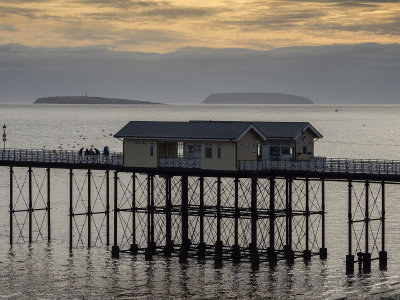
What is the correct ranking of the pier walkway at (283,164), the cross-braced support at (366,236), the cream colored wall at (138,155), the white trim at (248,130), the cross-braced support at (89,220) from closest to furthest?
the pier walkway at (283,164) → the cross-braced support at (366,236) → the white trim at (248,130) → the cream colored wall at (138,155) → the cross-braced support at (89,220)

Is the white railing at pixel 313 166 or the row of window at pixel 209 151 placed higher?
the row of window at pixel 209 151

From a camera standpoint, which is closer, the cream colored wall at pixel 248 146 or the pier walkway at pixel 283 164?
the pier walkway at pixel 283 164

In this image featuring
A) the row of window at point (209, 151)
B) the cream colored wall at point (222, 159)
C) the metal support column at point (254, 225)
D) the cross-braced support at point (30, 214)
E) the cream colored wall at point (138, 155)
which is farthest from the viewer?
the cross-braced support at point (30, 214)

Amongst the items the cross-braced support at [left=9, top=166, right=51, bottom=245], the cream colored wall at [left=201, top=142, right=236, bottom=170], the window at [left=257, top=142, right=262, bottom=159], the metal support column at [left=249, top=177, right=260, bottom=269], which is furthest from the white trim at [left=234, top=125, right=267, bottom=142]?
the cross-braced support at [left=9, top=166, right=51, bottom=245]

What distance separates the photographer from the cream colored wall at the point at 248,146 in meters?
67.1

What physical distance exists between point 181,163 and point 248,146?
5015 millimetres

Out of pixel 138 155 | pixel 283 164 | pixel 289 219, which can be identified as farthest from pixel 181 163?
pixel 289 219

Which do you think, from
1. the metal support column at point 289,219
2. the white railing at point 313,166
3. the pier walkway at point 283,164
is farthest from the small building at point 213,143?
the metal support column at point 289,219

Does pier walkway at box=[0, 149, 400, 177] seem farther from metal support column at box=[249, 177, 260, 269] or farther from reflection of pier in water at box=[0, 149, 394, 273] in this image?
metal support column at box=[249, 177, 260, 269]

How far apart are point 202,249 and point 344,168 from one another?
12013mm

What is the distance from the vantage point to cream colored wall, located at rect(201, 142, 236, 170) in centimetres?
6681

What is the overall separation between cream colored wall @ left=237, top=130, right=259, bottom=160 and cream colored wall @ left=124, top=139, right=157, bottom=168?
22.4ft

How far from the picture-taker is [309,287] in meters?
61.6

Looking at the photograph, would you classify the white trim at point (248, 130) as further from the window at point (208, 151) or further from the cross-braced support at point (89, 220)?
the cross-braced support at point (89, 220)
